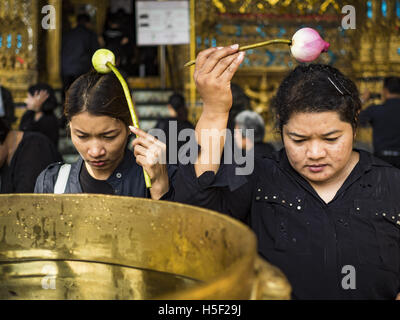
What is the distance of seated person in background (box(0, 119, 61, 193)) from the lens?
2.65m

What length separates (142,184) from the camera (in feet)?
6.32

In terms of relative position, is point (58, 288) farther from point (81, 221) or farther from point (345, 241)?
point (345, 241)

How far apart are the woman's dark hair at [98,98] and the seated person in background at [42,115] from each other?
9.07 ft

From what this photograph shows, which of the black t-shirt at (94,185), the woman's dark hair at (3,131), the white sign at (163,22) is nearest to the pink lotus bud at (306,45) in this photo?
the black t-shirt at (94,185)

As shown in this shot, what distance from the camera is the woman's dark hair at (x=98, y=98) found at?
1917 millimetres

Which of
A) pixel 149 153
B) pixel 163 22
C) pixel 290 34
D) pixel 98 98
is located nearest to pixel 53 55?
pixel 163 22

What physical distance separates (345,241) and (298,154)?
0.26 metres

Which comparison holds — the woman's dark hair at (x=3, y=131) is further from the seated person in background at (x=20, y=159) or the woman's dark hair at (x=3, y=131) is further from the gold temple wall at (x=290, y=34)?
the gold temple wall at (x=290, y=34)

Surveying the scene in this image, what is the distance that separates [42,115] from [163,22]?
2620mm

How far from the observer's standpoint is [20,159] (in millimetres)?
2732

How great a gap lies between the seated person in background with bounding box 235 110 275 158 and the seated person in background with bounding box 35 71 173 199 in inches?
67.6

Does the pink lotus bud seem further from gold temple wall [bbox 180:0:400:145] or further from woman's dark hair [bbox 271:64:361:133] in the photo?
gold temple wall [bbox 180:0:400:145]

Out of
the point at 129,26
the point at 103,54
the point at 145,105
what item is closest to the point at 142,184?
the point at 103,54

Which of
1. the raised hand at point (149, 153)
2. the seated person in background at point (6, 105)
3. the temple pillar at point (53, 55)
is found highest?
the temple pillar at point (53, 55)
